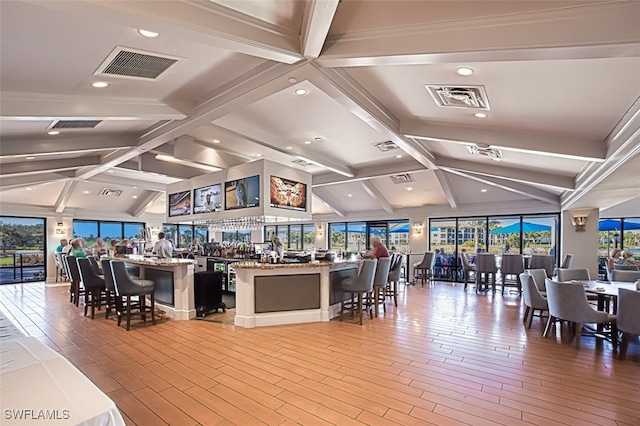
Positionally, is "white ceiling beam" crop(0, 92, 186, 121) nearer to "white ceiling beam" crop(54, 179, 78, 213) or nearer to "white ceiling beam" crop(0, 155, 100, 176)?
"white ceiling beam" crop(0, 155, 100, 176)

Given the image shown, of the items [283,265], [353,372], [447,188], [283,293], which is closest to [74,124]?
[283,265]

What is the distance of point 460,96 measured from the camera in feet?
12.1

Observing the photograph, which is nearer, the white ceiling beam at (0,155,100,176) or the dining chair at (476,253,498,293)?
the white ceiling beam at (0,155,100,176)

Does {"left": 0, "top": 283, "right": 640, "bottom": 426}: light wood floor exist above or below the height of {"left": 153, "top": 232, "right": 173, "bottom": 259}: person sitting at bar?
below

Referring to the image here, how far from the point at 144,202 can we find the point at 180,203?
5.58 metres

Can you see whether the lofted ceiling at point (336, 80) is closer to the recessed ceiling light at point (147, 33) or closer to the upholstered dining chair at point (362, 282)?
the recessed ceiling light at point (147, 33)

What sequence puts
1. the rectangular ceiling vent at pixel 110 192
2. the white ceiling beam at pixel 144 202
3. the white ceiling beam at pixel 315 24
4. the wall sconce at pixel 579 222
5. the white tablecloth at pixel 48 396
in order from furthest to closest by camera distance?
the white ceiling beam at pixel 144 202 → the rectangular ceiling vent at pixel 110 192 → the wall sconce at pixel 579 222 → the white ceiling beam at pixel 315 24 → the white tablecloth at pixel 48 396

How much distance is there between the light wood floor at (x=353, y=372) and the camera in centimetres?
267

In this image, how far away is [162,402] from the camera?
2824mm

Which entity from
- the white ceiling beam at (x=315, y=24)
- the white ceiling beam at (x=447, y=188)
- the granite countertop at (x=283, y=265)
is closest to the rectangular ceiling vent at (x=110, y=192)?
the granite countertop at (x=283, y=265)

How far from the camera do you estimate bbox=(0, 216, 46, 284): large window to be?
10790 mm

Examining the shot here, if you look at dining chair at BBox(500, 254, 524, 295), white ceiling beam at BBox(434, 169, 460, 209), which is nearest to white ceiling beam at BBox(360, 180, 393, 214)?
white ceiling beam at BBox(434, 169, 460, 209)

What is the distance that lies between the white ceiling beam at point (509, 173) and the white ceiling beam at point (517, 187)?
299mm

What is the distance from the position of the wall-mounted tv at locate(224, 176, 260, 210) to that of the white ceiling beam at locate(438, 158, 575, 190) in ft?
14.5
